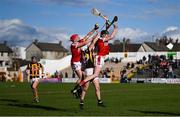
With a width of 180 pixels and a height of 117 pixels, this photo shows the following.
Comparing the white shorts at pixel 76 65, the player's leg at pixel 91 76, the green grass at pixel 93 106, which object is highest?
the white shorts at pixel 76 65

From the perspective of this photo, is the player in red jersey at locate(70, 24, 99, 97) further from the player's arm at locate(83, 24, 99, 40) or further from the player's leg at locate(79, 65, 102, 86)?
the player's leg at locate(79, 65, 102, 86)

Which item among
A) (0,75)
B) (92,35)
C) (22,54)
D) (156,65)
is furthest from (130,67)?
(22,54)

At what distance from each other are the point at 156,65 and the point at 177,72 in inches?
144

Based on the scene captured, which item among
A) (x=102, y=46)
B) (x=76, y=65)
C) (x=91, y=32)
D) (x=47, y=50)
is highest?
(x=47, y=50)

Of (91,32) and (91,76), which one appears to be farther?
(91,32)

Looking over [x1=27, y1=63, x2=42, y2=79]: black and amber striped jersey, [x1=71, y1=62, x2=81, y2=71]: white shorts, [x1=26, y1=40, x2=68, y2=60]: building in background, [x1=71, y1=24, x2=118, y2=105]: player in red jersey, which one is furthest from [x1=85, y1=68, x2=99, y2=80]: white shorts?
[x1=26, y1=40, x2=68, y2=60]: building in background

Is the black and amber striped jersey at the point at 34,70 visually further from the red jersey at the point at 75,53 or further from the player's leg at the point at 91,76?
the player's leg at the point at 91,76

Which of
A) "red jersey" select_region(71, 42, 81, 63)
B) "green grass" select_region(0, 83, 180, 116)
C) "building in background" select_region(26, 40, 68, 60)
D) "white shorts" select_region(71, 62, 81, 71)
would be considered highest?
"building in background" select_region(26, 40, 68, 60)

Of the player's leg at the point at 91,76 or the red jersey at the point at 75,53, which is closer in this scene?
the player's leg at the point at 91,76

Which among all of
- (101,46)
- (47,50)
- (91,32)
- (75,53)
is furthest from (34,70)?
(47,50)

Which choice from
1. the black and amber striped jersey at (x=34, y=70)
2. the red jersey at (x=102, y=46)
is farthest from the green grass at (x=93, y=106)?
the red jersey at (x=102, y=46)

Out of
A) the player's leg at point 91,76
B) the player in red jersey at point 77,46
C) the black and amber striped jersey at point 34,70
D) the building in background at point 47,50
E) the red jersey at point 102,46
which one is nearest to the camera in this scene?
the player's leg at point 91,76

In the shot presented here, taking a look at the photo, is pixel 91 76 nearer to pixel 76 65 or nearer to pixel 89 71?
pixel 89 71

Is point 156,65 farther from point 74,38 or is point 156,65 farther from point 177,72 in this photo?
point 74,38
